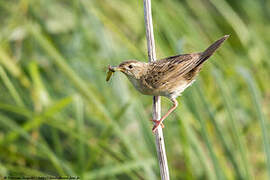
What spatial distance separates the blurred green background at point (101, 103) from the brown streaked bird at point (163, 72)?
17 centimetres

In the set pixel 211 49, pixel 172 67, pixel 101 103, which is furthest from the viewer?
pixel 101 103

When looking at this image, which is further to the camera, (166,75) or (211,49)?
(166,75)

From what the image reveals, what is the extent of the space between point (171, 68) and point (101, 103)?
105cm

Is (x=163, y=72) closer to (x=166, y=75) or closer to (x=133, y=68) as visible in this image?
(x=166, y=75)

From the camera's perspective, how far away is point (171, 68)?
118 inches

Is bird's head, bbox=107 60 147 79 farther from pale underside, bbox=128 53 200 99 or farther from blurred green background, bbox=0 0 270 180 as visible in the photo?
blurred green background, bbox=0 0 270 180

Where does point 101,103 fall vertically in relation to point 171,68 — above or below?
above

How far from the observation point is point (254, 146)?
443 centimetres

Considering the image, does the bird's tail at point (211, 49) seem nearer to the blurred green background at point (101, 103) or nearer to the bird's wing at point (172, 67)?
the bird's wing at point (172, 67)

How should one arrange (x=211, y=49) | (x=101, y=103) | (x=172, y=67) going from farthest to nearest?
(x=101, y=103)
(x=172, y=67)
(x=211, y=49)

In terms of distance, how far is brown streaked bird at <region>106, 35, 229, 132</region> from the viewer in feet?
9.50

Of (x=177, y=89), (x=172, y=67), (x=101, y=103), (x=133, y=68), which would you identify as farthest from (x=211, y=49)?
(x=101, y=103)

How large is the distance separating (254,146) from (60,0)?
3261 millimetres

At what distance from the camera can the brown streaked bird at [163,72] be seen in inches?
114
